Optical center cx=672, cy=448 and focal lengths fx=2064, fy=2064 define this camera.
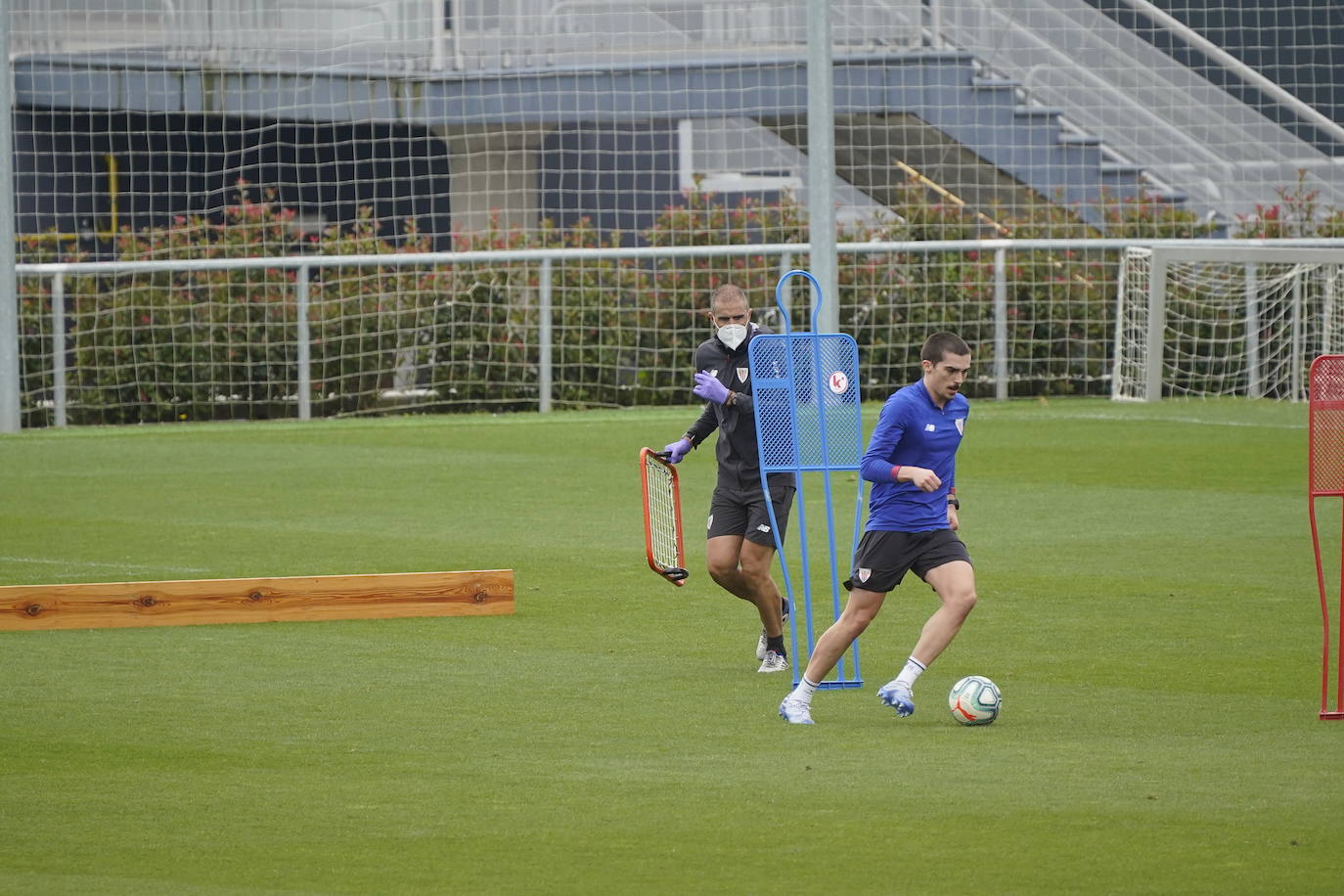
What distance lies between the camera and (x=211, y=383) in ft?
76.1

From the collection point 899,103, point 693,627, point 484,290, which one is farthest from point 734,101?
point 693,627

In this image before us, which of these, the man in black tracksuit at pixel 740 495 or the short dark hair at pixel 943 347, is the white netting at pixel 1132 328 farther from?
the short dark hair at pixel 943 347

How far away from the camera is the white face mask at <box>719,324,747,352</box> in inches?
379

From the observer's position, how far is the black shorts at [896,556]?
8.25m

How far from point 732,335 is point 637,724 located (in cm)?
216

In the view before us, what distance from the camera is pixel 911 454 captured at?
27.1 feet

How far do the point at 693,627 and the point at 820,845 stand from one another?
4510 mm

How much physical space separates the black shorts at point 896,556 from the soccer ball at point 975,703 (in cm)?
50

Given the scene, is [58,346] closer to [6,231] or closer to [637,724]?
[6,231]

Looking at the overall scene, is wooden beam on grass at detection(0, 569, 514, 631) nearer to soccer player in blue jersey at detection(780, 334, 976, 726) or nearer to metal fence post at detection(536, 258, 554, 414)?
soccer player in blue jersey at detection(780, 334, 976, 726)

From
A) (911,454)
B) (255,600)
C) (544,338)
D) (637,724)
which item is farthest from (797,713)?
(544,338)

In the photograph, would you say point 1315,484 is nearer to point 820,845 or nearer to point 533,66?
point 820,845

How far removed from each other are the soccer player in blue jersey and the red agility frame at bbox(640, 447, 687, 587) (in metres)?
1.23

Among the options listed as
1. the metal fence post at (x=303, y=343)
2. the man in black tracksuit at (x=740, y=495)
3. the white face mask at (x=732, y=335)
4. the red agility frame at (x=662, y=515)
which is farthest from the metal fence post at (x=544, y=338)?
the white face mask at (x=732, y=335)
